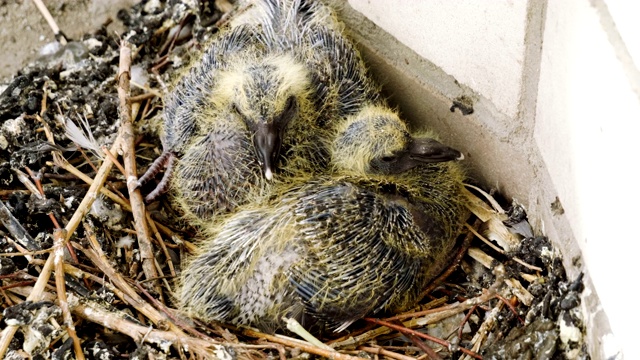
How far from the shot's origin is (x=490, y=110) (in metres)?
2.20

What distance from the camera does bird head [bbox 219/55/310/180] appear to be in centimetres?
225

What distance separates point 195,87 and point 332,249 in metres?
0.80

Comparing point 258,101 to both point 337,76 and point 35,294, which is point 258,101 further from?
point 35,294

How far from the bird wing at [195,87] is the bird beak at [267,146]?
30 centimetres

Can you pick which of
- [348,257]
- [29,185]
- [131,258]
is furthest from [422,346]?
[29,185]

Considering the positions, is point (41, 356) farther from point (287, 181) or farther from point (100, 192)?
point (287, 181)

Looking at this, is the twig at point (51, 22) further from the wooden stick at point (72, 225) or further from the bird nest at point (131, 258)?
the wooden stick at point (72, 225)

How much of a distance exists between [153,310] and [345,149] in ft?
2.44

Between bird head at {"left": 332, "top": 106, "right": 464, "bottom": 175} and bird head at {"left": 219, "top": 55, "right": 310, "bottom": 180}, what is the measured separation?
0.64ft

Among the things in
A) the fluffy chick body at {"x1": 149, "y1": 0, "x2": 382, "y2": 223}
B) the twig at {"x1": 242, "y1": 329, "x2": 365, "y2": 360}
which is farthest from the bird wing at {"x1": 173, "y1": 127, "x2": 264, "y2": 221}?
the twig at {"x1": 242, "y1": 329, "x2": 365, "y2": 360}

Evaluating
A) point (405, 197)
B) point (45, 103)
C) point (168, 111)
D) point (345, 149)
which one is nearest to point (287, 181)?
point (345, 149)

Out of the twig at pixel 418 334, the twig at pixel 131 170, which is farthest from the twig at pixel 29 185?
the twig at pixel 418 334

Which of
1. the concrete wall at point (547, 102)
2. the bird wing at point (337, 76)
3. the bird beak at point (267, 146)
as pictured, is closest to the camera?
the concrete wall at point (547, 102)

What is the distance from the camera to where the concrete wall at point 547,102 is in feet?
4.36
